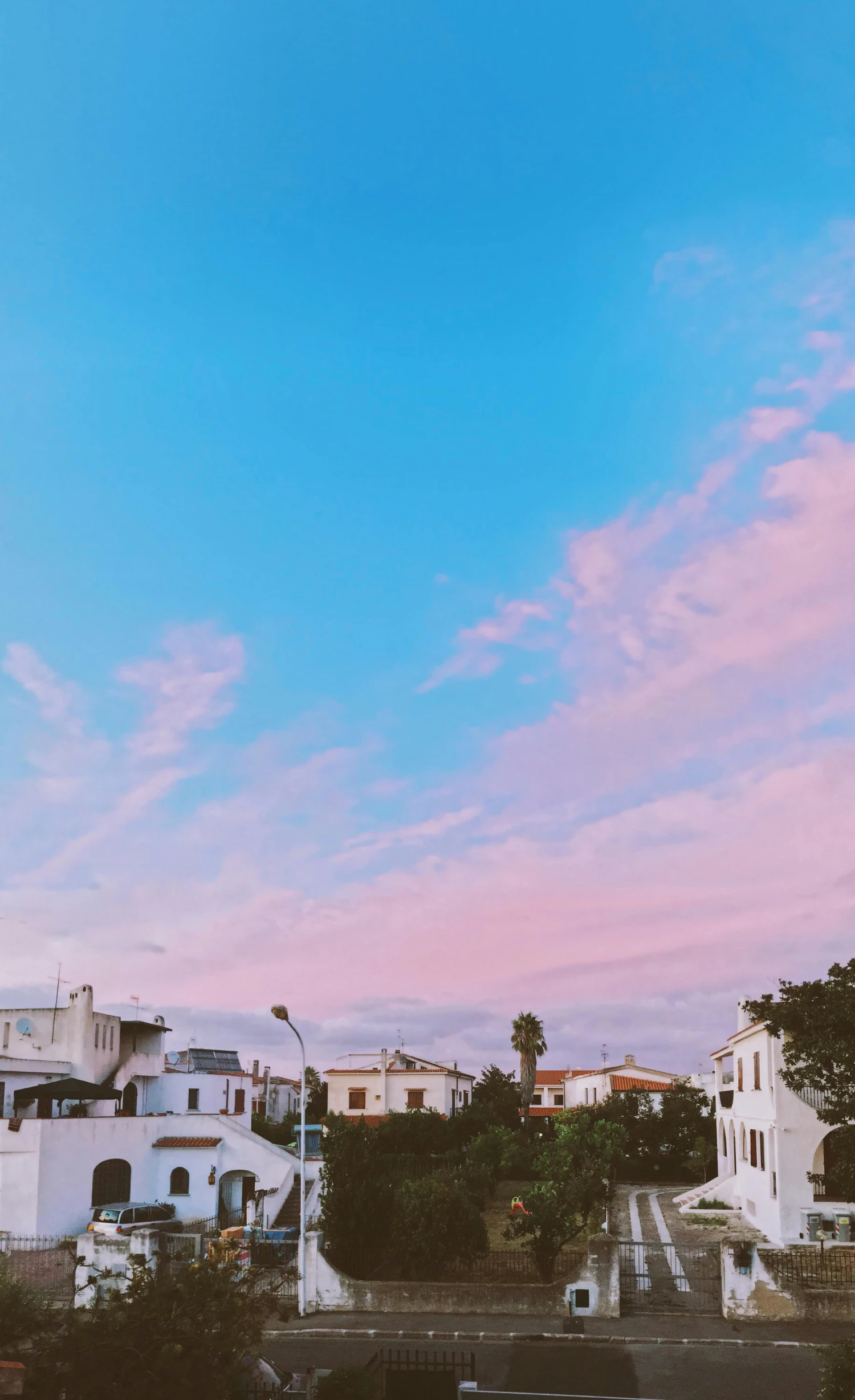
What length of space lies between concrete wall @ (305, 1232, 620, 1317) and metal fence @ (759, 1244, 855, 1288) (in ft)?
11.0

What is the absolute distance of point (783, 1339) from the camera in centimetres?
2078

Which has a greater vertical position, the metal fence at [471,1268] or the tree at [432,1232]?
the tree at [432,1232]

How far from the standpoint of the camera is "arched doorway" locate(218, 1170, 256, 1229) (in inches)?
1467

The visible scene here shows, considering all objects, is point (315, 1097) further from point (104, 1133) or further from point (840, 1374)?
point (840, 1374)

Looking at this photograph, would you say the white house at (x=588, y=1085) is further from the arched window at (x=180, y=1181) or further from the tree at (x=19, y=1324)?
the tree at (x=19, y=1324)

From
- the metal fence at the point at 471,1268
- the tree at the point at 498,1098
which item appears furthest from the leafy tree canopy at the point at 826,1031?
the tree at the point at 498,1098

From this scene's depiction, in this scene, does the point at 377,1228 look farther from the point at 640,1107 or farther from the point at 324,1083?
the point at 324,1083

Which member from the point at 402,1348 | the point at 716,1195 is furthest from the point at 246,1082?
the point at 402,1348

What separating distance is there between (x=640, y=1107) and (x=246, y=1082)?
21868 millimetres

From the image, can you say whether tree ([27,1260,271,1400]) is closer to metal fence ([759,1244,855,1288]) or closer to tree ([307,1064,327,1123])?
metal fence ([759,1244,855,1288])

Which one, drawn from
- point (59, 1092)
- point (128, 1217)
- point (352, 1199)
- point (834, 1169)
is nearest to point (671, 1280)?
point (834, 1169)

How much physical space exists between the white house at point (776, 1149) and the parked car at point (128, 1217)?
17.9 metres

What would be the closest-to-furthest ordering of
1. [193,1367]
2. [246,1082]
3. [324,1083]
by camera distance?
[193,1367] < [246,1082] < [324,1083]

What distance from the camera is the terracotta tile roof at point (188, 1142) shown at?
A: 37.0 meters
